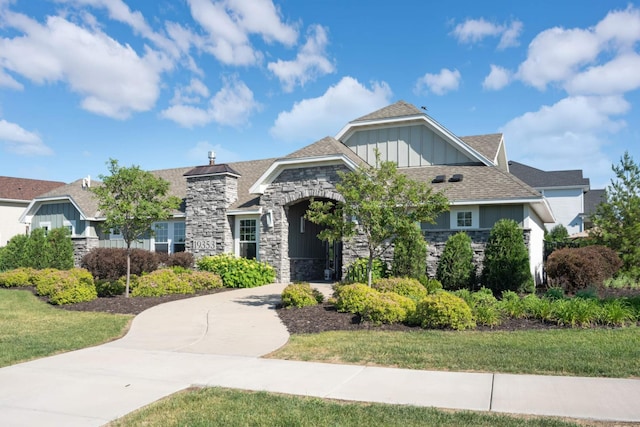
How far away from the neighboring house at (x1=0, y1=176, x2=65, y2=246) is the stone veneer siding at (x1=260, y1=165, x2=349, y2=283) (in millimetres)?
24503

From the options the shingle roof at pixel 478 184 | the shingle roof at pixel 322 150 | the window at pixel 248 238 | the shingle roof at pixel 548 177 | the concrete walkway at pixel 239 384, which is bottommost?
the concrete walkway at pixel 239 384

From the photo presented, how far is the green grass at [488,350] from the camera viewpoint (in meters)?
6.89

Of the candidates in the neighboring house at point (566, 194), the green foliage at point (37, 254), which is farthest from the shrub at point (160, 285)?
the neighboring house at point (566, 194)

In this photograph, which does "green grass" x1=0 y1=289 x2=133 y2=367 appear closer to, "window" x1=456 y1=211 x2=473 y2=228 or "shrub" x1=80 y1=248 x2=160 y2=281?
"shrub" x1=80 y1=248 x2=160 y2=281

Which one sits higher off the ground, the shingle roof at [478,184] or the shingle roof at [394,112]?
the shingle roof at [394,112]

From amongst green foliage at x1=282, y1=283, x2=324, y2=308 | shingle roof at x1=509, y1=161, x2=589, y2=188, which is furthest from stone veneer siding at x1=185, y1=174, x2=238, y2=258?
shingle roof at x1=509, y1=161, x2=589, y2=188

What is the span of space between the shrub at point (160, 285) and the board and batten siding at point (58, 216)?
10.4 metres

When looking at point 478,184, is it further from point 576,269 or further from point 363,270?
point 363,270

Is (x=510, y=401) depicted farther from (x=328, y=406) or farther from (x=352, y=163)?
(x=352, y=163)

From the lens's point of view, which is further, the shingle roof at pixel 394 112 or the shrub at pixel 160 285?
the shingle roof at pixel 394 112

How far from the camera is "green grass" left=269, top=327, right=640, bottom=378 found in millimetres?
6891

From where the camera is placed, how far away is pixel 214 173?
67.7ft

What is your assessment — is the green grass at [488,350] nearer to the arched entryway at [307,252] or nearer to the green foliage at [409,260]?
the green foliage at [409,260]

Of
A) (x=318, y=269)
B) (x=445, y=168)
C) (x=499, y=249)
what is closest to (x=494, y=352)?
(x=499, y=249)
